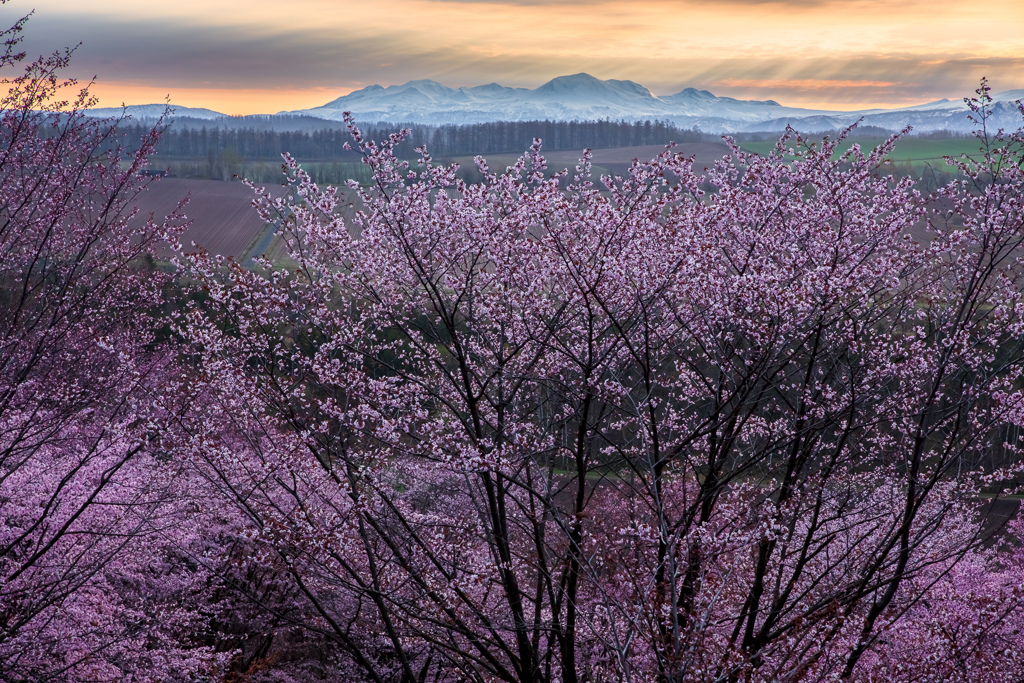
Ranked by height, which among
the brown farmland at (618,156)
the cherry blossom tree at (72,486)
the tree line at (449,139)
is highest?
the tree line at (449,139)

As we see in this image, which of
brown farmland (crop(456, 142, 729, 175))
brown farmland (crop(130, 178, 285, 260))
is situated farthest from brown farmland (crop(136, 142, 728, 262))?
brown farmland (crop(456, 142, 729, 175))

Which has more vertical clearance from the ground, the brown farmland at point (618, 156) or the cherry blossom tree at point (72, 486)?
the brown farmland at point (618, 156)

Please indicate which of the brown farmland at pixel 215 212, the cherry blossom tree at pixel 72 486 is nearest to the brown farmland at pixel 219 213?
the brown farmland at pixel 215 212

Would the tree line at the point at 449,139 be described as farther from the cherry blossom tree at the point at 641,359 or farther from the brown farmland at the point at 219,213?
the cherry blossom tree at the point at 641,359

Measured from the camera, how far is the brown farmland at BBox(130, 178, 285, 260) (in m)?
66.8

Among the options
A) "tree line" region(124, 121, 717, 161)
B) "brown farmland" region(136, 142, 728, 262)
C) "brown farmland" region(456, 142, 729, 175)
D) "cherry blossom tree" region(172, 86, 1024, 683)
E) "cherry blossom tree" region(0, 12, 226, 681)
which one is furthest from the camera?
"tree line" region(124, 121, 717, 161)

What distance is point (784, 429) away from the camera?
40.8 ft

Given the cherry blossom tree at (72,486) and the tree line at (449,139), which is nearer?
the cherry blossom tree at (72,486)

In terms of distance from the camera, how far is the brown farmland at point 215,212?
6675 centimetres

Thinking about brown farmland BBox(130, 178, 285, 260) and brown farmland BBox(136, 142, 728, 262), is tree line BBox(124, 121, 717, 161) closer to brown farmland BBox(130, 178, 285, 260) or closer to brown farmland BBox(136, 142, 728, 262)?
brown farmland BBox(136, 142, 728, 262)

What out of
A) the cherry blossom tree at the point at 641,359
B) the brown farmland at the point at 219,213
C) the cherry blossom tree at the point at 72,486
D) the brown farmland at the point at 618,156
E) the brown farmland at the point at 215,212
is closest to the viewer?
the cherry blossom tree at the point at 641,359

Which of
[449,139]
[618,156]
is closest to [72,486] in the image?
[618,156]

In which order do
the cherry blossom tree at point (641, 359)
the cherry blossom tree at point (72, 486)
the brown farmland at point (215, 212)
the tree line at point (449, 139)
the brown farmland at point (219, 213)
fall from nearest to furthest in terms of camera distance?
the cherry blossom tree at point (641, 359)
the cherry blossom tree at point (72, 486)
the brown farmland at point (219, 213)
the brown farmland at point (215, 212)
the tree line at point (449, 139)

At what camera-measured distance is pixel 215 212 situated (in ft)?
251
